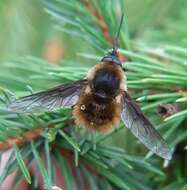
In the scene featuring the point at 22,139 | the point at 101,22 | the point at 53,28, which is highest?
the point at 53,28

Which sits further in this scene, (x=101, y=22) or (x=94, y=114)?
(x=101, y=22)

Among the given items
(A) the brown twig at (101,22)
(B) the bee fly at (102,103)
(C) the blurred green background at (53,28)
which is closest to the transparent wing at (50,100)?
(B) the bee fly at (102,103)

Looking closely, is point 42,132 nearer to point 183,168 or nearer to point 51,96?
point 51,96

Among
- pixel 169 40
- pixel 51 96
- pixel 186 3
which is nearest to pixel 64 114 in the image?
pixel 51 96

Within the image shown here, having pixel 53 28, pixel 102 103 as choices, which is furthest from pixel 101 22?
pixel 53 28

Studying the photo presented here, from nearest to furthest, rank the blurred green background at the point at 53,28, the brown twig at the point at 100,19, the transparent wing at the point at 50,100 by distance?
the transparent wing at the point at 50,100 < the brown twig at the point at 100,19 < the blurred green background at the point at 53,28

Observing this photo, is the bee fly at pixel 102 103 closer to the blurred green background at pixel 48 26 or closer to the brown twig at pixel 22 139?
the brown twig at pixel 22 139

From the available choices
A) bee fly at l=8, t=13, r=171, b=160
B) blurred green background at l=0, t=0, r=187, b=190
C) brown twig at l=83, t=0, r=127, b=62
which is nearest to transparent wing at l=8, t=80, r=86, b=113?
bee fly at l=8, t=13, r=171, b=160

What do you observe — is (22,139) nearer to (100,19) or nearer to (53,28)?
(100,19)
